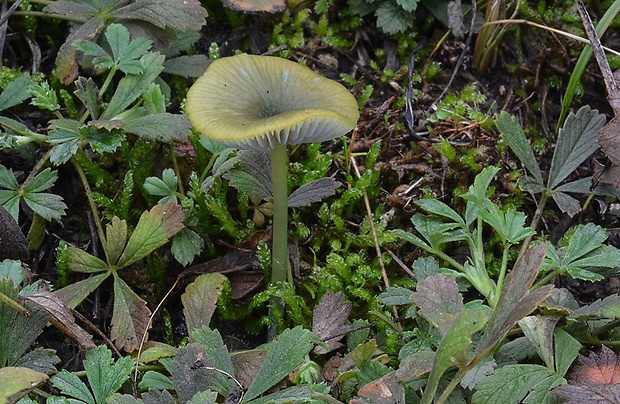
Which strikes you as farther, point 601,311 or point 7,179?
point 7,179

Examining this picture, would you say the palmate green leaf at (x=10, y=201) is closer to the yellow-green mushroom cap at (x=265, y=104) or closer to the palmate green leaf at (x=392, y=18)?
the yellow-green mushroom cap at (x=265, y=104)

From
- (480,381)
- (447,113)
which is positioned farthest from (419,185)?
(480,381)

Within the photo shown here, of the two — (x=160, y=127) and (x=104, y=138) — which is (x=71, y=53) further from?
(x=160, y=127)

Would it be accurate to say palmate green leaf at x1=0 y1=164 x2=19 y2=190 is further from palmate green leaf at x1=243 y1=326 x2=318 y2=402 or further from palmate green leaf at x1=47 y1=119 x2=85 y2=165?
palmate green leaf at x1=243 y1=326 x2=318 y2=402

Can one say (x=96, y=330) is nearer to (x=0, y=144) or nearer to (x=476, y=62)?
(x=0, y=144)

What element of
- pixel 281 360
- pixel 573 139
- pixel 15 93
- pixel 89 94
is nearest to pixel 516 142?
pixel 573 139

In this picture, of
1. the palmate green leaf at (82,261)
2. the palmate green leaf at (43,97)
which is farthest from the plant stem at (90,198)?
the palmate green leaf at (43,97)
